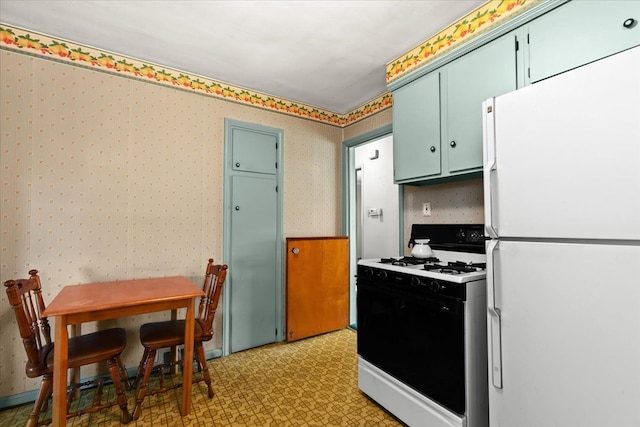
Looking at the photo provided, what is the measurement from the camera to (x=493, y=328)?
1480 mm

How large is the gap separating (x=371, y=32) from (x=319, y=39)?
1.22 ft

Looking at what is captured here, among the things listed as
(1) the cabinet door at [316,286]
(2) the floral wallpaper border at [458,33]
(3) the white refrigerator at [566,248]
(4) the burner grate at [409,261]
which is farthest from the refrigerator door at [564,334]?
(1) the cabinet door at [316,286]

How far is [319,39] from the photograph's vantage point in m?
2.25

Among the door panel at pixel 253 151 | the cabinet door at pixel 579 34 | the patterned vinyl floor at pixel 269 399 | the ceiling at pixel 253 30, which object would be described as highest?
the ceiling at pixel 253 30

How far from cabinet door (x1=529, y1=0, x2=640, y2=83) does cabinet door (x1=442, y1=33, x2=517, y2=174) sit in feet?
0.44

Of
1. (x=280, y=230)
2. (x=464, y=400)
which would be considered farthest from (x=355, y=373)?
(x=280, y=230)

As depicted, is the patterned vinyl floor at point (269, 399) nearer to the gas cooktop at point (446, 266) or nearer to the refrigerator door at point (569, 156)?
the gas cooktop at point (446, 266)

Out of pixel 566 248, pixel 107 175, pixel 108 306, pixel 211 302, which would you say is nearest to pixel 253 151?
pixel 107 175

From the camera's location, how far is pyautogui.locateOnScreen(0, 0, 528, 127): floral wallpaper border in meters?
1.91

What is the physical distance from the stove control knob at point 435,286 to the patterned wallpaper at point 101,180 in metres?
1.98

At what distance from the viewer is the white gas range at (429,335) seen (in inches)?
62.6

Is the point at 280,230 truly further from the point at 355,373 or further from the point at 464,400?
the point at 464,400

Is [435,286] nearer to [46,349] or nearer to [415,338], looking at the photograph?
[415,338]

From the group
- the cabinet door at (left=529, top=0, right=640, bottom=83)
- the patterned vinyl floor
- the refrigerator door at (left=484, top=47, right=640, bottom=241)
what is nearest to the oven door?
the patterned vinyl floor
